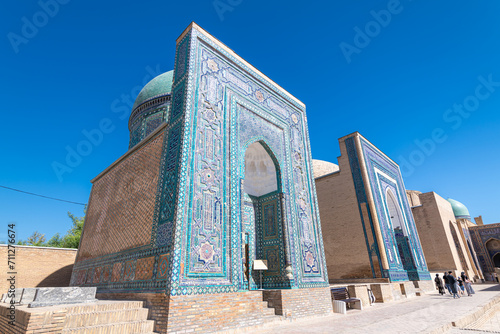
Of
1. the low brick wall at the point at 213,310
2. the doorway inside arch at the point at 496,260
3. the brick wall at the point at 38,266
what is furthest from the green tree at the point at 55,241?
the doorway inside arch at the point at 496,260

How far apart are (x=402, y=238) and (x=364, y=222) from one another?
10.1 feet

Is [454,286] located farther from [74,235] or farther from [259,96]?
[74,235]

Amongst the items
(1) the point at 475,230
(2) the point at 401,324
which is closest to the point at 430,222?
(1) the point at 475,230

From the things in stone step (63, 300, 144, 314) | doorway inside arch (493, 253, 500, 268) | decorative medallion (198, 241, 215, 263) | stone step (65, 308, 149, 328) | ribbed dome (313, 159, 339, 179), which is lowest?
stone step (65, 308, 149, 328)

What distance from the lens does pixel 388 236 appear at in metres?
10.1

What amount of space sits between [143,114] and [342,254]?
30.4 feet

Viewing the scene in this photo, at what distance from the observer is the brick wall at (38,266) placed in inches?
387

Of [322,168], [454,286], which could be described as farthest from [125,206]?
[322,168]

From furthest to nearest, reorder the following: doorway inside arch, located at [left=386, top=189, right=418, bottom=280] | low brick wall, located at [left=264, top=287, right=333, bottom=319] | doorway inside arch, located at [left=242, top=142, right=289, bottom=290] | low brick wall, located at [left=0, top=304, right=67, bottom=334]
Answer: doorway inside arch, located at [left=386, top=189, right=418, bottom=280] → doorway inside arch, located at [left=242, top=142, right=289, bottom=290] → low brick wall, located at [left=264, top=287, right=333, bottom=319] → low brick wall, located at [left=0, top=304, right=67, bottom=334]

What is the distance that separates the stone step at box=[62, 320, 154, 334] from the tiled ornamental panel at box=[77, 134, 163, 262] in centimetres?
144

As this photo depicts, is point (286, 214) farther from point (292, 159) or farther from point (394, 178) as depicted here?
point (394, 178)

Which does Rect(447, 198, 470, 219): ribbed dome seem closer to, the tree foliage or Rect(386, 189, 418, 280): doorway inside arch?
Rect(386, 189, 418, 280): doorway inside arch

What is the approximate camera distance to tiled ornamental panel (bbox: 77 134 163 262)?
5.54 metres

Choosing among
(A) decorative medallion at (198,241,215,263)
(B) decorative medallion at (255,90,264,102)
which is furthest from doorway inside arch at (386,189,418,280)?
(A) decorative medallion at (198,241,215,263)
